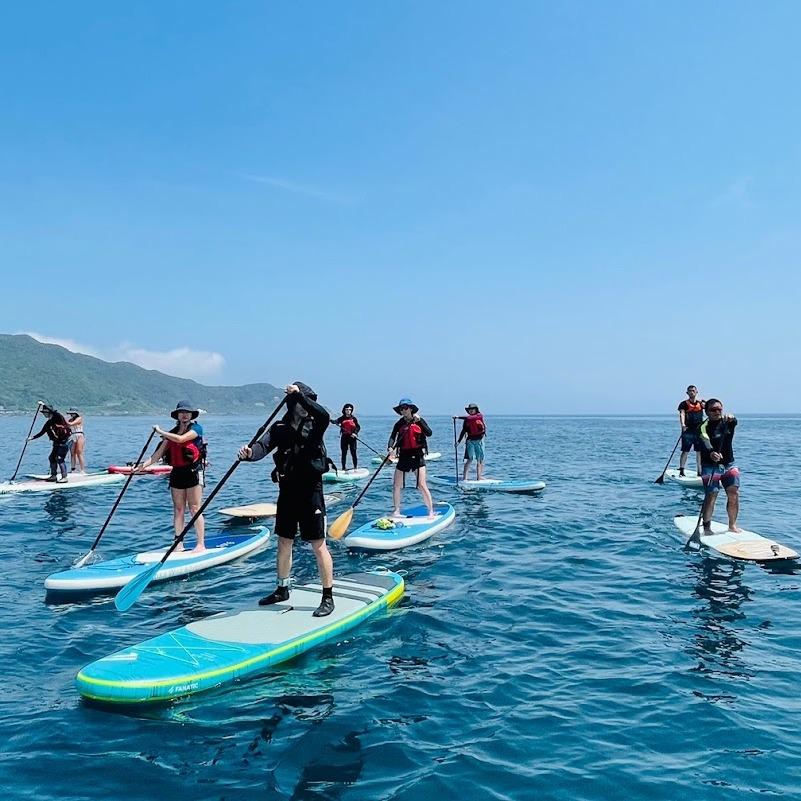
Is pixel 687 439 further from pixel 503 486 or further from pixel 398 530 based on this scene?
pixel 398 530

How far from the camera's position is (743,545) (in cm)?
1102

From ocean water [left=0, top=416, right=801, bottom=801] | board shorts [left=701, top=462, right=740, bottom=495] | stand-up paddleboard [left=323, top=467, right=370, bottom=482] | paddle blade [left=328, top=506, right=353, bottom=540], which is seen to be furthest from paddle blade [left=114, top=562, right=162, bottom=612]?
stand-up paddleboard [left=323, top=467, right=370, bottom=482]

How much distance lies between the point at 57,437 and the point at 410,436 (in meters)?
13.5

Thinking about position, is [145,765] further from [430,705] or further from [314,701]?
[430,705]

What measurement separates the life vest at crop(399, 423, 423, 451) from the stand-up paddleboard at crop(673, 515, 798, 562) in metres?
5.96

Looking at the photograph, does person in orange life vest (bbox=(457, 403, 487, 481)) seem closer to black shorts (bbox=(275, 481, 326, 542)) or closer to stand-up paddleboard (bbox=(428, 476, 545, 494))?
stand-up paddleboard (bbox=(428, 476, 545, 494))

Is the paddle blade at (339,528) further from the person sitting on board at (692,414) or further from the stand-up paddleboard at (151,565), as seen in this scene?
the person sitting on board at (692,414)

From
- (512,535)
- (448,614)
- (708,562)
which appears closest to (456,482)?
(512,535)

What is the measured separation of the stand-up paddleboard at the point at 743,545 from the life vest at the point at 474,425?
7.45 metres

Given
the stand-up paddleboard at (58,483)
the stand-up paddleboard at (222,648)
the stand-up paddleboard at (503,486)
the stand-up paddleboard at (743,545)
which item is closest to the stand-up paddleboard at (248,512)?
the stand-up paddleboard at (222,648)

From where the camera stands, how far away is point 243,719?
538cm

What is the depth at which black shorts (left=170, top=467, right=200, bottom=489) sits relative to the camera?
10.3 metres

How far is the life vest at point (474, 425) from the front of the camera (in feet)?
61.8

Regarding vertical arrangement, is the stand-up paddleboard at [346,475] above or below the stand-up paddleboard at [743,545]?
below
